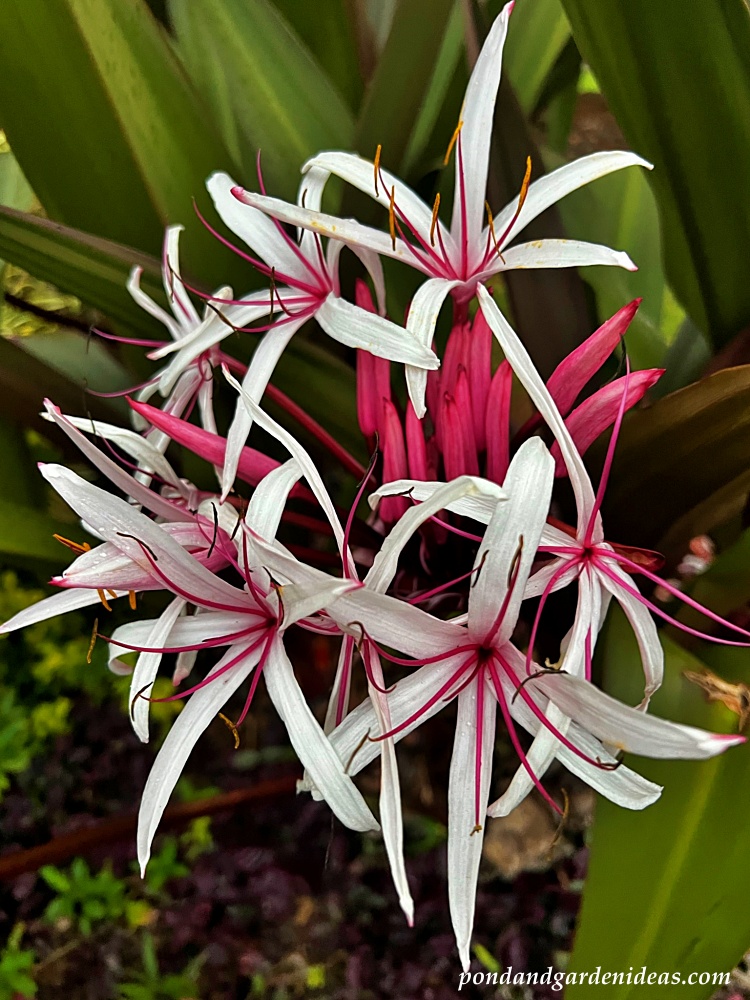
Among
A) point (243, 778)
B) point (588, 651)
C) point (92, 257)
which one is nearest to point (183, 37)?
point (92, 257)

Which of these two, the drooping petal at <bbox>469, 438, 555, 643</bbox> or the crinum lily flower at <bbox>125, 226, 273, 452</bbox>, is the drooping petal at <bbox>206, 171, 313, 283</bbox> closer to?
the crinum lily flower at <bbox>125, 226, 273, 452</bbox>

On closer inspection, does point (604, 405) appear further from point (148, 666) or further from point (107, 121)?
point (107, 121)

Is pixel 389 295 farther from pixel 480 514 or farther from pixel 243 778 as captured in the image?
pixel 243 778

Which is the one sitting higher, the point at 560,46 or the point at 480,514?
the point at 560,46

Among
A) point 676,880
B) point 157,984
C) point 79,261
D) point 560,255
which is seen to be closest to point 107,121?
point 79,261

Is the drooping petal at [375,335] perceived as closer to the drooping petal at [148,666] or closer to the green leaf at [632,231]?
the drooping petal at [148,666]

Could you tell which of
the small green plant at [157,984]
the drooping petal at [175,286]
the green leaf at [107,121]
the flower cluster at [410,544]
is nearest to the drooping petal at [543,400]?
the flower cluster at [410,544]
